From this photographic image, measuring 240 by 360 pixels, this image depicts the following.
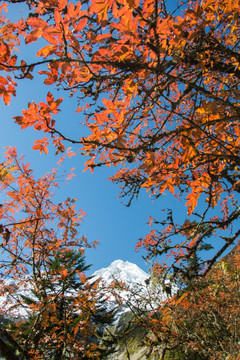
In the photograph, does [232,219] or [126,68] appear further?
[232,219]

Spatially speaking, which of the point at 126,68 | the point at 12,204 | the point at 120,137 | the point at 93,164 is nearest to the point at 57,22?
the point at 126,68

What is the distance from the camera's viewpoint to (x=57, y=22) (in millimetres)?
1018

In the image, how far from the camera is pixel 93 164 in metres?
1.55

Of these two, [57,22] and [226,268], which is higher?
[57,22]

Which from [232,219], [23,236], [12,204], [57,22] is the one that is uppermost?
[12,204]

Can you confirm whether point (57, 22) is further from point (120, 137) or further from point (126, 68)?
point (120, 137)

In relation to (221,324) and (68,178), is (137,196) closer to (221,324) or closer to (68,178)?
(68,178)

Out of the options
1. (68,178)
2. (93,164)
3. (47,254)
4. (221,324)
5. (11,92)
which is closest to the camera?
(11,92)

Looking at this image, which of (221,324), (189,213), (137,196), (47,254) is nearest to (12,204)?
(47,254)

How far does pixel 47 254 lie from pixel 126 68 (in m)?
4.01

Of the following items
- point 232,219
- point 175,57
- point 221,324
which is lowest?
point 221,324

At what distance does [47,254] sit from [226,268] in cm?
696

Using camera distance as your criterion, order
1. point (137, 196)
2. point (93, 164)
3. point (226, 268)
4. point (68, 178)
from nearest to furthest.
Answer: point (93, 164) < point (137, 196) < point (68, 178) < point (226, 268)

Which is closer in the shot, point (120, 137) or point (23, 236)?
point (120, 137)
